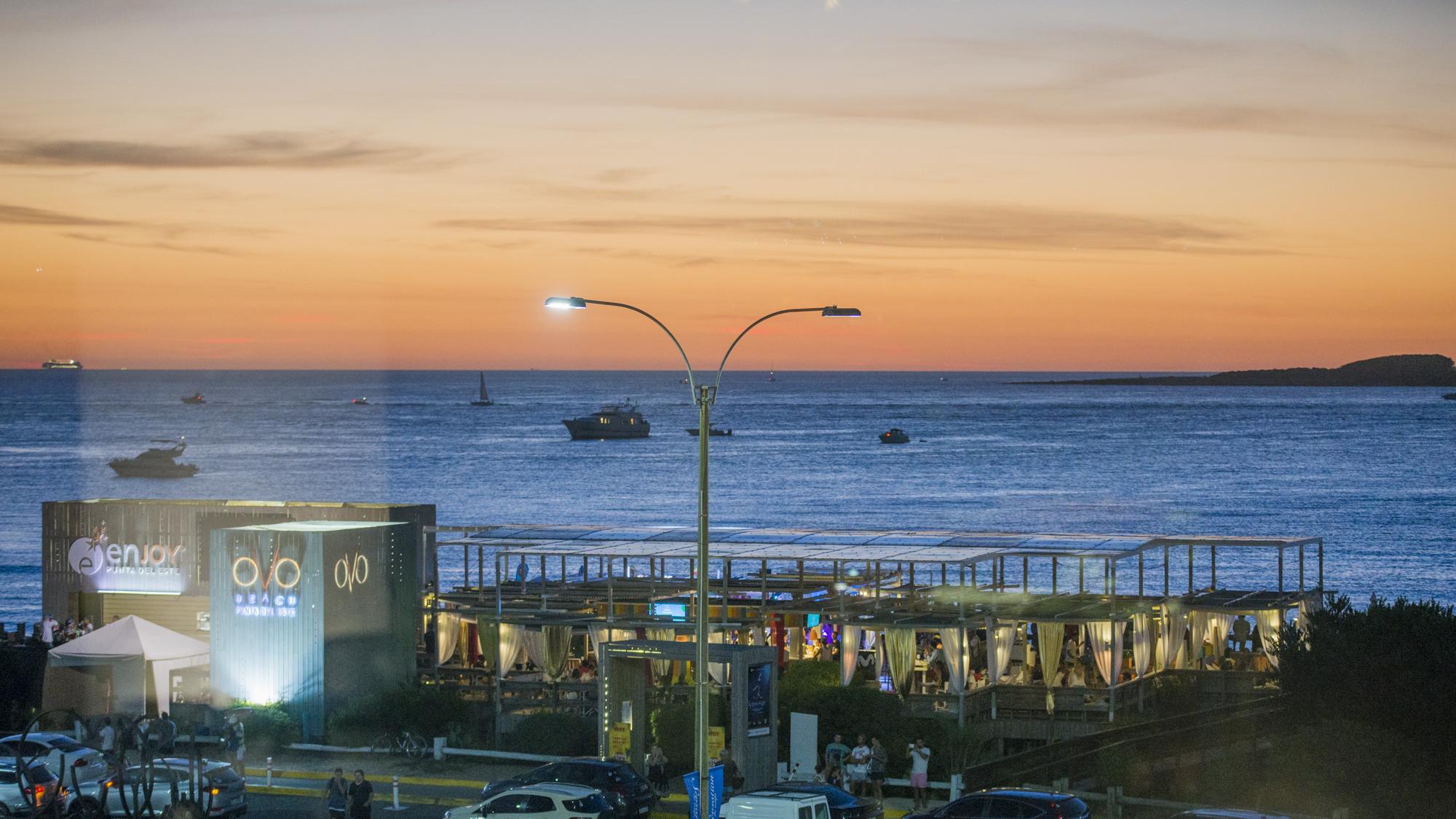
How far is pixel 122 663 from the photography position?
3331cm

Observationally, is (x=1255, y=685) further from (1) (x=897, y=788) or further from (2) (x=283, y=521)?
(2) (x=283, y=521)

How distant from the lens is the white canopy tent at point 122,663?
3300cm

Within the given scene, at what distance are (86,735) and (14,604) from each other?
53.0 m

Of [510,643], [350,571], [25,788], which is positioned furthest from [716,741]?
[25,788]

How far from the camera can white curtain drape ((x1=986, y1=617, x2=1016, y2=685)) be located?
105 feet

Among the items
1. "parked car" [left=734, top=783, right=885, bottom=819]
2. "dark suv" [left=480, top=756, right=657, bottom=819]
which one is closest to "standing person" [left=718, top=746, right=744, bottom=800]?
"dark suv" [left=480, top=756, right=657, bottom=819]

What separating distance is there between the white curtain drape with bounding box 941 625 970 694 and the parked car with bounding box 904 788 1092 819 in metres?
8.67

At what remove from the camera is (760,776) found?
26.8m

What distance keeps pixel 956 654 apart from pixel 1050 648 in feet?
9.43

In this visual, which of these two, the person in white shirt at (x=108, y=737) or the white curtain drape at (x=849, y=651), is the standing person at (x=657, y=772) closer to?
the white curtain drape at (x=849, y=651)

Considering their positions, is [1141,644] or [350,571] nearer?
[350,571]

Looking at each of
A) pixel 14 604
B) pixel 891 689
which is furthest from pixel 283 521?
pixel 14 604

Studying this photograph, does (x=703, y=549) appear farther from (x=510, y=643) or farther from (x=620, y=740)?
(x=510, y=643)

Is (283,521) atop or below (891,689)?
atop
